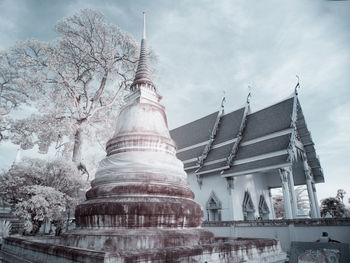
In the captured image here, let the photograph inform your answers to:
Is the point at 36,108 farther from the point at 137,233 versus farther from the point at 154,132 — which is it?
the point at 137,233

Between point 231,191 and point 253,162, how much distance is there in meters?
2.27

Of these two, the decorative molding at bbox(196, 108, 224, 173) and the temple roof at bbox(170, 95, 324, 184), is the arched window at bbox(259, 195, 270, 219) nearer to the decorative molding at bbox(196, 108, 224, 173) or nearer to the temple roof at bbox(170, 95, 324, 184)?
the temple roof at bbox(170, 95, 324, 184)

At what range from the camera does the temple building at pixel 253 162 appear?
13086mm

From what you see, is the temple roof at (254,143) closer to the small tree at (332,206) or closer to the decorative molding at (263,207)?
the decorative molding at (263,207)

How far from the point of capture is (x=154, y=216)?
4684 mm

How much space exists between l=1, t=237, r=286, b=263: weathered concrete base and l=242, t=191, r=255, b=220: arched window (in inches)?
385

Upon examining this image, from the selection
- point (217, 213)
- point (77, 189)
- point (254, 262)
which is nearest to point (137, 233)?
point (254, 262)

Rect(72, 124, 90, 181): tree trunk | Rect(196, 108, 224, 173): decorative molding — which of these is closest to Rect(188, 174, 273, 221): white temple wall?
Rect(196, 108, 224, 173): decorative molding

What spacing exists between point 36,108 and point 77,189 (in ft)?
18.7

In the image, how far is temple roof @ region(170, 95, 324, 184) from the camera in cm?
1321

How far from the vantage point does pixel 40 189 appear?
8.34m

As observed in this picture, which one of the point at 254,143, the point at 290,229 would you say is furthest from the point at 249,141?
the point at 290,229

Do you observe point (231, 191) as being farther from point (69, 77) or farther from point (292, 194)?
point (69, 77)

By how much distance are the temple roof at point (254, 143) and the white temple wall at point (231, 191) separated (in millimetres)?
734
